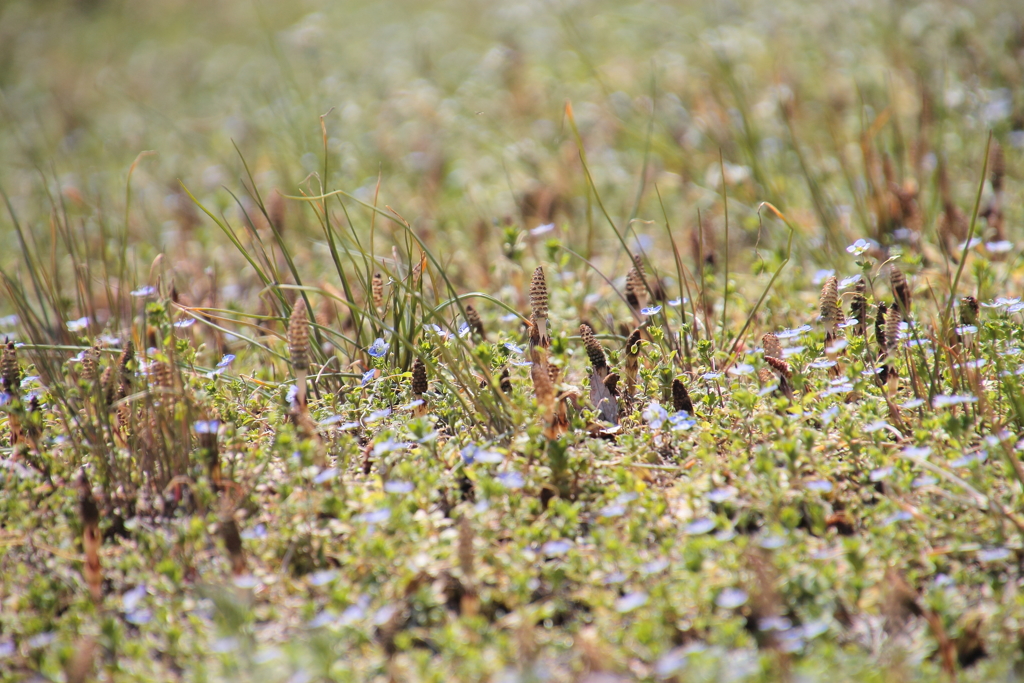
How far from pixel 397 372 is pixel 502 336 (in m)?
0.34

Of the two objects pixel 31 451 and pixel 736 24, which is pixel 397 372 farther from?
pixel 736 24

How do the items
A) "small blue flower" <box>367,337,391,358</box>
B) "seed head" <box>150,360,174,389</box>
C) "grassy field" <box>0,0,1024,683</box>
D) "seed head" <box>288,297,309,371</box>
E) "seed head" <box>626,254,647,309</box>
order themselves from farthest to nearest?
"seed head" <box>626,254,647,309</box>, "small blue flower" <box>367,337,391,358</box>, "seed head" <box>150,360,174,389</box>, "seed head" <box>288,297,309,371</box>, "grassy field" <box>0,0,1024,683</box>

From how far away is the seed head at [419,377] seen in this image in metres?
2.38

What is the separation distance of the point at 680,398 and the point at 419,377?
733 millimetres

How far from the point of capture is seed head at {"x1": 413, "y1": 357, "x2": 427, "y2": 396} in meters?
2.38

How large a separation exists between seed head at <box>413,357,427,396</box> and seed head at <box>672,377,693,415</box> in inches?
27.6

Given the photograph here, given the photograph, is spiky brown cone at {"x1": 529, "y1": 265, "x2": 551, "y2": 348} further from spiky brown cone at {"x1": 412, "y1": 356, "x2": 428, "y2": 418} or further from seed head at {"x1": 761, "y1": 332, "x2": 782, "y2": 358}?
seed head at {"x1": 761, "y1": 332, "x2": 782, "y2": 358}

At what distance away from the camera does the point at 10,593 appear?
1.92 meters

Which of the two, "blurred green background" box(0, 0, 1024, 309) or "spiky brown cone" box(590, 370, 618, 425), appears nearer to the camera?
"spiky brown cone" box(590, 370, 618, 425)

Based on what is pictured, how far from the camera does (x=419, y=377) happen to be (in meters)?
2.38

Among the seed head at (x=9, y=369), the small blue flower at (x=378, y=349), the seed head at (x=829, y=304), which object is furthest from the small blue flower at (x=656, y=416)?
the seed head at (x=9, y=369)

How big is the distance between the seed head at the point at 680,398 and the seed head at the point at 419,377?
2.30 ft

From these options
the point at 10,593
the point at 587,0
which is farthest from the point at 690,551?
the point at 587,0

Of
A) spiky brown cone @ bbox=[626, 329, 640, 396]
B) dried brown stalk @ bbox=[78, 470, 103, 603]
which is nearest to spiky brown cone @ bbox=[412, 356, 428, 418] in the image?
spiky brown cone @ bbox=[626, 329, 640, 396]
